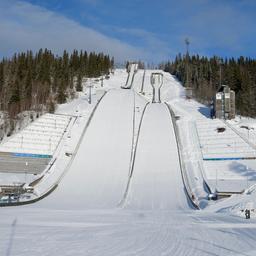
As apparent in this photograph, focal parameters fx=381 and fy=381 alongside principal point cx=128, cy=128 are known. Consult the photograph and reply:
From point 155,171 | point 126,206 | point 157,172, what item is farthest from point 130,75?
point 126,206

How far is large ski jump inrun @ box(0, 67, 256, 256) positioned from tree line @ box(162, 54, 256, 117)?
5.94m

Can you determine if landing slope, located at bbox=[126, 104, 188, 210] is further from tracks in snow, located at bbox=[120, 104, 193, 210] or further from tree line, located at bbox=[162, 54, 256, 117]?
tree line, located at bbox=[162, 54, 256, 117]

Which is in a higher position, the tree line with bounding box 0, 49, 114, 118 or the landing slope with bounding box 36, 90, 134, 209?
the tree line with bounding box 0, 49, 114, 118

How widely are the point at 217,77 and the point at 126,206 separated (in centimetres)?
4937

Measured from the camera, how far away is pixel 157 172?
1011 inches

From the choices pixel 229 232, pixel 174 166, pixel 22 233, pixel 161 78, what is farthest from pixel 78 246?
pixel 161 78

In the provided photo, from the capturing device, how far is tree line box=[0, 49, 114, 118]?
44.0 meters

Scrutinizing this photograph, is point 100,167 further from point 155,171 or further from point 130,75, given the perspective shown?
point 130,75

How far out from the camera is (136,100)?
49.5 meters

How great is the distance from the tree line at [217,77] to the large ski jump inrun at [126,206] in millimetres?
5941

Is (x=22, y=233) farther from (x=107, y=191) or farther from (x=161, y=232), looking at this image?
(x=107, y=191)

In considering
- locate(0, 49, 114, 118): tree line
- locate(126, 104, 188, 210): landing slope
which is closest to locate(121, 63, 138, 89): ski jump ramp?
locate(0, 49, 114, 118): tree line

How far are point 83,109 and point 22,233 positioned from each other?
33.7m

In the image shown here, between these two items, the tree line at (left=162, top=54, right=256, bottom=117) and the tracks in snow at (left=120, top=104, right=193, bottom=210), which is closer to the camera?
the tracks in snow at (left=120, top=104, right=193, bottom=210)
